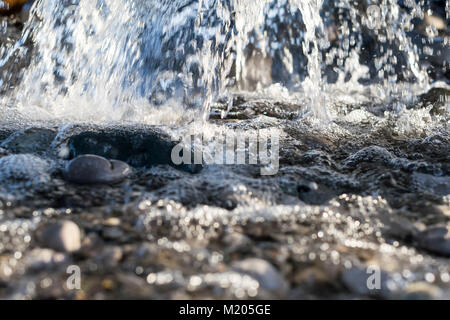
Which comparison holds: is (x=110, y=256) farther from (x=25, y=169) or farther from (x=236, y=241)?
(x=25, y=169)

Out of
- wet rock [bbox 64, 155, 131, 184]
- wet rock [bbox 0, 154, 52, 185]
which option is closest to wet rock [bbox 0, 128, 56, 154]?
wet rock [bbox 0, 154, 52, 185]

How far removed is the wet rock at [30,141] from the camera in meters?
1.98

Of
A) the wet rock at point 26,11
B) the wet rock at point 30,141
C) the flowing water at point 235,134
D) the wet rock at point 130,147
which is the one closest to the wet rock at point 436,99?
the flowing water at point 235,134

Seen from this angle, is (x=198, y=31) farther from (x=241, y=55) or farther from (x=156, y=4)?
(x=241, y=55)

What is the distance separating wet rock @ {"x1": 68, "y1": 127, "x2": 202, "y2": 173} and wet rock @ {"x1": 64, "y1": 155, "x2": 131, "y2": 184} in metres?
0.21

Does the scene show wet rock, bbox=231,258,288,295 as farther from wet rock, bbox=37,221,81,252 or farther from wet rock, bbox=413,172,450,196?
wet rock, bbox=413,172,450,196

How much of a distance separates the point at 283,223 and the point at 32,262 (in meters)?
0.80

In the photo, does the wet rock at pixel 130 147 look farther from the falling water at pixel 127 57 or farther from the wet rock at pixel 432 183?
the wet rock at pixel 432 183

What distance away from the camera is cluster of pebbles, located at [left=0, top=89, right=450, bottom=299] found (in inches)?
35.8

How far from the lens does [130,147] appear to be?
1.95 m

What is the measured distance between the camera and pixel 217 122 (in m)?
2.94
